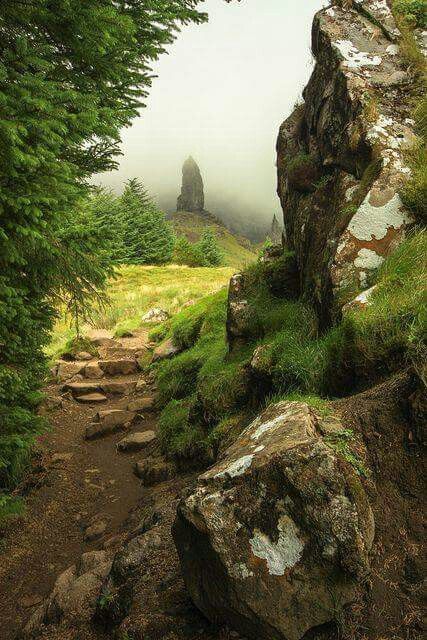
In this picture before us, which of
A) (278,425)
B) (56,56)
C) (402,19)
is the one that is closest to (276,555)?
(278,425)

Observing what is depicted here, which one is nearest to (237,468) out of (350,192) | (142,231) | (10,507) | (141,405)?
(10,507)

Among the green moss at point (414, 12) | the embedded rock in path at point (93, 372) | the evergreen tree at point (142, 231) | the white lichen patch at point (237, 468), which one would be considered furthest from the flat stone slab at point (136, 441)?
the evergreen tree at point (142, 231)

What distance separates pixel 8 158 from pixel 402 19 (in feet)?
23.2

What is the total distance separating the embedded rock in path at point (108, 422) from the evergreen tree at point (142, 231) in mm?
33009

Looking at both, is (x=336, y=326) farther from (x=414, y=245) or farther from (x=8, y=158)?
(x=8, y=158)

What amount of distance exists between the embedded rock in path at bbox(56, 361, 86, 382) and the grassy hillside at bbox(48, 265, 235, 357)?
109 centimetres

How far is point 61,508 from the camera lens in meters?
6.34

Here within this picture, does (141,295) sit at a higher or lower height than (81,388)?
higher

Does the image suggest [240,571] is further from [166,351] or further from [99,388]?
[166,351]

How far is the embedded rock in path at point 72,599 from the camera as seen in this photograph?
12.5 ft

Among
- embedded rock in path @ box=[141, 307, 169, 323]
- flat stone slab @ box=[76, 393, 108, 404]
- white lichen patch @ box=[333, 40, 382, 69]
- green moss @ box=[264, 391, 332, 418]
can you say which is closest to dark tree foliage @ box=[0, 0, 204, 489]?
white lichen patch @ box=[333, 40, 382, 69]

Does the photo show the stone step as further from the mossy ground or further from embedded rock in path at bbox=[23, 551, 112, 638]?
embedded rock in path at bbox=[23, 551, 112, 638]

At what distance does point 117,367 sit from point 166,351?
1808 mm

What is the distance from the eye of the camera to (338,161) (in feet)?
19.8
